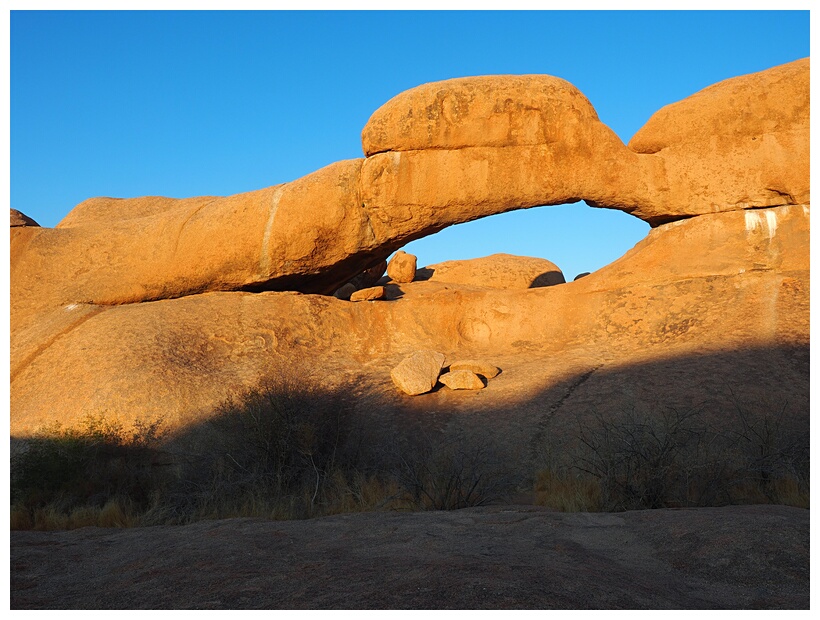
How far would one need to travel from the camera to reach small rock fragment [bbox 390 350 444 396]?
11.3 m

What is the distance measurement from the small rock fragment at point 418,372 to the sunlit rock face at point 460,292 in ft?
0.62

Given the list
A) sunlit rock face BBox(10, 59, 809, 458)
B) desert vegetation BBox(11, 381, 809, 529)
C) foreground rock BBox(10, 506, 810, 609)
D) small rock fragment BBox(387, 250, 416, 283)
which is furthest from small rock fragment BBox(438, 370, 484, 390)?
small rock fragment BBox(387, 250, 416, 283)

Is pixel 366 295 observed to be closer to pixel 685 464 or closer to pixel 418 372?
pixel 418 372

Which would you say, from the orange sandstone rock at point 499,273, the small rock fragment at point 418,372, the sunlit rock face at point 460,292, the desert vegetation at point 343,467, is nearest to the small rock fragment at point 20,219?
the sunlit rock face at point 460,292

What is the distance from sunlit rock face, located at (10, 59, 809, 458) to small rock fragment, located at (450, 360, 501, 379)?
16 cm

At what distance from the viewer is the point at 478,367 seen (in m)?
11.8

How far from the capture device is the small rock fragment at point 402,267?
19.0m

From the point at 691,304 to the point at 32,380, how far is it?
32.7 feet

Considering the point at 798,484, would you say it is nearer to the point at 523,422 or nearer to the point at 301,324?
the point at 523,422

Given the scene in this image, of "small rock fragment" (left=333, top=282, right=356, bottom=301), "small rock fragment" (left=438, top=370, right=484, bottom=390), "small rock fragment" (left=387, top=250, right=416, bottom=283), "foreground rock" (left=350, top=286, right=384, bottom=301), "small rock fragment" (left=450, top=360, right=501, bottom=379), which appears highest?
"small rock fragment" (left=387, top=250, right=416, bottom=283)

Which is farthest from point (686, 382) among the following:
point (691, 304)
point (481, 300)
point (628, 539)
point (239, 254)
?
point (239, 254)

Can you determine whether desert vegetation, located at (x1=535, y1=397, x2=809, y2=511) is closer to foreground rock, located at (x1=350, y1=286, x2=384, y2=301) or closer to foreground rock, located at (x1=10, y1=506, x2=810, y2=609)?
foreground rock, located at (x1=10, y1=506, x2=810, y2=609)

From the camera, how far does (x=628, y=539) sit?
207 inches

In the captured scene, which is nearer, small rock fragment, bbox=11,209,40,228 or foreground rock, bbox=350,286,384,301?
small rock fragment, bbox=11,209,40,228
